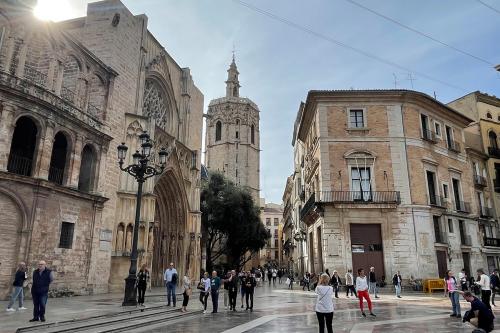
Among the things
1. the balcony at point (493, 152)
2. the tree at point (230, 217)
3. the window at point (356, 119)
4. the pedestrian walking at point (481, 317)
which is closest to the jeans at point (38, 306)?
the pedestrian walking at point (481, 317)

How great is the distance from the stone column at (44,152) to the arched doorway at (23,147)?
0.32 meters

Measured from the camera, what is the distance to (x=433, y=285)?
70.6ft

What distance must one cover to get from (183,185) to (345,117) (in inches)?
469

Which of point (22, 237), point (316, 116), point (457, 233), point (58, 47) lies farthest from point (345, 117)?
point (22, 237)

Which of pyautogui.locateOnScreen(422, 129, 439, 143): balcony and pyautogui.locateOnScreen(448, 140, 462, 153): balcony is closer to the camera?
pyautogui.locateOnScreen(422, 129, 439, 143): balcony

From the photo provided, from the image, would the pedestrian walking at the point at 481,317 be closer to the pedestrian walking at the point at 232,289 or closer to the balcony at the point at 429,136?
the pedestrian walking at the point at 232,289

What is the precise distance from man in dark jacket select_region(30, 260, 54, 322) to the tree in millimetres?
24661

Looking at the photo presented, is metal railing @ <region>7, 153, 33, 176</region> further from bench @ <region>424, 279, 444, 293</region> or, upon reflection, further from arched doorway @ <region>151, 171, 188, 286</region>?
bench @ <region>424, 279, 444, 293</region>

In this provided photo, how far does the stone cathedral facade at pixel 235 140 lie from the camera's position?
68.2m

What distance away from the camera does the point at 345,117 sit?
25.5 m

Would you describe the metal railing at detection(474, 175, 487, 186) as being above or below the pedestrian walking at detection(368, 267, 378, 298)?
above

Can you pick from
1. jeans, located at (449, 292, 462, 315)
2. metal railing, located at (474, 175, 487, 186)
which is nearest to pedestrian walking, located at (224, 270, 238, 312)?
jeans, located at (449, 292, 462, 315)

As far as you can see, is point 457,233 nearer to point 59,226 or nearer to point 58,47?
point 59,226

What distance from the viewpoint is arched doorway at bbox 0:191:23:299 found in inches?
542
